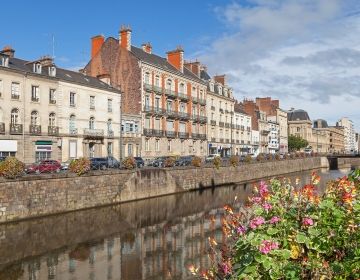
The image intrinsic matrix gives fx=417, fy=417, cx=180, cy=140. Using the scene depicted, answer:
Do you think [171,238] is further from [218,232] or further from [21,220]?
[21,220]

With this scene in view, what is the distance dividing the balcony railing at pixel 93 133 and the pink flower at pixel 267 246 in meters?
42.6

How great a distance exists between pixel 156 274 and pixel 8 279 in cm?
518

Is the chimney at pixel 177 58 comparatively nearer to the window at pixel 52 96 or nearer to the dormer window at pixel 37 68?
the window at pixel 52 96

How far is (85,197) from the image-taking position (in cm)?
3036

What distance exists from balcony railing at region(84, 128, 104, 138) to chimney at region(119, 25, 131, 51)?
45.5 feet

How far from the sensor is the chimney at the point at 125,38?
56281 mm

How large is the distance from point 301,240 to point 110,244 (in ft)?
52.1

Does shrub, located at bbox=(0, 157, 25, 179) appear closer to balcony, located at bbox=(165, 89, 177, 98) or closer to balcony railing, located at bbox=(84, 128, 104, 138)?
balcony railing, located at bbox=(84, 128, 104, 138)

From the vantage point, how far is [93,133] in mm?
47219

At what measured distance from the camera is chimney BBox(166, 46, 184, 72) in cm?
6656


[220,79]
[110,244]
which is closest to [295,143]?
[220,79]

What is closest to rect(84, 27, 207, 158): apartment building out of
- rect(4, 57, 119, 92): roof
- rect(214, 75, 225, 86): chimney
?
rect(4, 57, 119, 92): roof

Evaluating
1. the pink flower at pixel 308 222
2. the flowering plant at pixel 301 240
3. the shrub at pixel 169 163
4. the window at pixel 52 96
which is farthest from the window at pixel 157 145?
the pink flower at pixel 308 222

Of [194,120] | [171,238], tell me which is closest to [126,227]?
[171,238]
